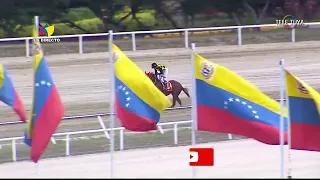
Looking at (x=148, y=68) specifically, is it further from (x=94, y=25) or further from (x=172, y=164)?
(x=172, y=164)

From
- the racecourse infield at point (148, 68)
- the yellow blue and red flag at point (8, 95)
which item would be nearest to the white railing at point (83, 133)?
the racecourse infield at point (148, 68)

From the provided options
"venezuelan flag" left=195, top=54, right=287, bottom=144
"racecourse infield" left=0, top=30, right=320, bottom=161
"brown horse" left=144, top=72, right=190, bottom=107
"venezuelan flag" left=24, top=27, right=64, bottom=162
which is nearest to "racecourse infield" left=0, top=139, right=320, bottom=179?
"racecourse infield" left=0, top=30, right=320, bottom=161

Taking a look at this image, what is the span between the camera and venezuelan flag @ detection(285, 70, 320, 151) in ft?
32.4

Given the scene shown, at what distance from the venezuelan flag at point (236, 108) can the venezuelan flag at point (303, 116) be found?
219mm

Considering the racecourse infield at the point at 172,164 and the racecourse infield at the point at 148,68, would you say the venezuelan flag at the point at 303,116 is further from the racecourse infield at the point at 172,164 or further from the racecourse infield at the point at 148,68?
the racecourse infield at the point at 148,68

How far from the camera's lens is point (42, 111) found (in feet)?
34.3

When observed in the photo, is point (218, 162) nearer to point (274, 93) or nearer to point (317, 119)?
point (317, 119)

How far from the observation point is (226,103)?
10094mm

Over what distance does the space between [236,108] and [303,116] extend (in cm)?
71

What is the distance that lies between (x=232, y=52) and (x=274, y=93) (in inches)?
170

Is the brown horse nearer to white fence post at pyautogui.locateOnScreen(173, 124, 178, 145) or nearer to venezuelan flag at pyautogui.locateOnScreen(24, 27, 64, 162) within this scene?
white fence post at pyautogui.locateOnScreen(173, 124, 178, 145)

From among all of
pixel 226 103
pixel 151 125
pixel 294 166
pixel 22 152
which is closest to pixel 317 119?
pixel 226 103

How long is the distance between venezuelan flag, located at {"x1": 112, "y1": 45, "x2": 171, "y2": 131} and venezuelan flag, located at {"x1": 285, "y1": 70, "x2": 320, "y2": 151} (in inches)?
77.8

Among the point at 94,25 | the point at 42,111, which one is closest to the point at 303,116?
the point at 42,111
